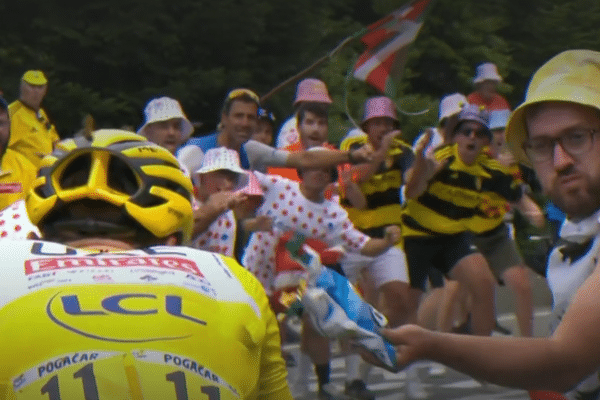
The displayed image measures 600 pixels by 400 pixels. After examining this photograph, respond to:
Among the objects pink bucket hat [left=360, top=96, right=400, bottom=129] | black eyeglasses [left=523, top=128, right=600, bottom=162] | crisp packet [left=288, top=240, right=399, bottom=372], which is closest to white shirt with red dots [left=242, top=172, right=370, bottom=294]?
pink bucket hat [left=360, top=96, right=400, bottom=129]

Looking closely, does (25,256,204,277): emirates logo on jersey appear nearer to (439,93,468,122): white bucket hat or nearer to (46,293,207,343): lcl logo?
(46,293,207,343): lcl logo

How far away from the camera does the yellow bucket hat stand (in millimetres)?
3412

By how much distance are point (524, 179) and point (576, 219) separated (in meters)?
7.71

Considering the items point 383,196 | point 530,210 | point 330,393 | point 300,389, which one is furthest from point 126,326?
point 530,210

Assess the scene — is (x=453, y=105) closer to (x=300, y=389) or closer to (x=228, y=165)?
A: (x=300, y=389)

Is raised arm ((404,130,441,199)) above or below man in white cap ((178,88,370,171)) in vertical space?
below

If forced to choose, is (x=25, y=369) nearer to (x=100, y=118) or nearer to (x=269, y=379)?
(x=269, y=379)

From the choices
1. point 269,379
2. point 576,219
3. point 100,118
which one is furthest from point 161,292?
point 100,118

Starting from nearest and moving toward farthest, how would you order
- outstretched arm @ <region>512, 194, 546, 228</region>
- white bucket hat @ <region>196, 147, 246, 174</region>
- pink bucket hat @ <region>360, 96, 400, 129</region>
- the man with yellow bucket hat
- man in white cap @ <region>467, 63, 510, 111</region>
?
the man with yellow bucket hat
white bucket hat @ <region>196, 147, 246, 174</region>
pink bucket hat @ <region>360, 96, 400, 129</region>
outstretched arm @ <region>512, 194, 546, 228</region>
man in white cap @ <region>467, 63, 510, 111</region>

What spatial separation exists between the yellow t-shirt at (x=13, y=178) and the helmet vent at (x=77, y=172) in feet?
12.2

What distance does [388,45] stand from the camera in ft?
41.0

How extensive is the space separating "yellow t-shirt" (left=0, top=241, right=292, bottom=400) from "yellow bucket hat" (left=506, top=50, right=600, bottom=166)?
78cm

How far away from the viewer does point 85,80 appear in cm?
1891

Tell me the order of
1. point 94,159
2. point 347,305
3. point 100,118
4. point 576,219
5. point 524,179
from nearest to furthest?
point 347,305, point 576,219, point 94,159, point 524,179, point 100,118
